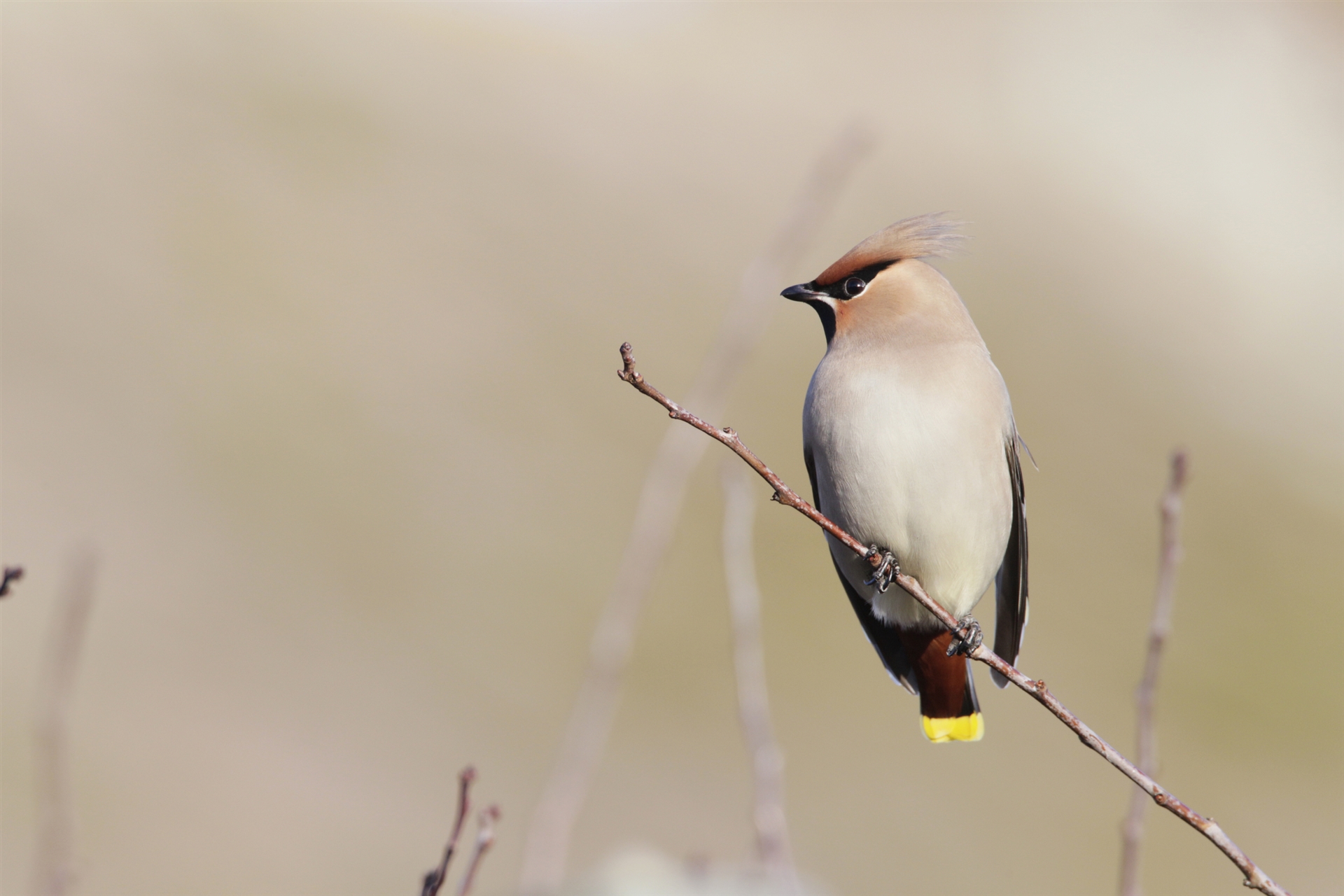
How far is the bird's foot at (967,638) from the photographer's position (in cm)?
309

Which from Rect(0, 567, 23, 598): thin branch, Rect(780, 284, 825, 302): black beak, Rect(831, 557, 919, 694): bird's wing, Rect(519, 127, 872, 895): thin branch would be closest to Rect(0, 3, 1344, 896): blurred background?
Rect(831, 557, 919, 694): bird's wing

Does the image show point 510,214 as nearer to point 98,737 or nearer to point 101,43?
point 101,43

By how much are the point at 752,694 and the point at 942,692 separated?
1.29 m

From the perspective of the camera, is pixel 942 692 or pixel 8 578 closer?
pixel 8 578

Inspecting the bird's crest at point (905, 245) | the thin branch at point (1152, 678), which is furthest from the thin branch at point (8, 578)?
the bird's crest at point (905, 245)

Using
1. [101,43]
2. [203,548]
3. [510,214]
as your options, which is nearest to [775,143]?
[510,214]

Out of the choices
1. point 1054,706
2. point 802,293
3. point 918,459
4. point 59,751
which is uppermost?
point 802,293

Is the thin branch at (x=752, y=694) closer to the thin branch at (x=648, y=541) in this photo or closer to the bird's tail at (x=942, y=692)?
the thin branch at (x=648, y=541)

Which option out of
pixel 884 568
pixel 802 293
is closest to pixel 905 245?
pixel 802 293

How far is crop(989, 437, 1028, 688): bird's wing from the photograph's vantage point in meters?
3.54

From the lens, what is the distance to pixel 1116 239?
2189 cm

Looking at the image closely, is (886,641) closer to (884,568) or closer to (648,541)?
(884,568)

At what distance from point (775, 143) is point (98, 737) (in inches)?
597

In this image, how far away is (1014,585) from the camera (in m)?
3.62
